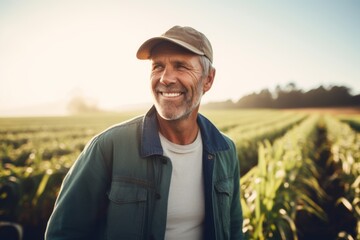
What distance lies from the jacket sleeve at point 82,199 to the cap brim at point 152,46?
2.34 ft

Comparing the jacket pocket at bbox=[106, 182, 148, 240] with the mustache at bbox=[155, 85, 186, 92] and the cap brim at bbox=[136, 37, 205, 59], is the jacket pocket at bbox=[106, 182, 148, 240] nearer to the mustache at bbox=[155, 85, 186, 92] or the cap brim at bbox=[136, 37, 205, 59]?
the mustache at bbox=[155, 85, 186, 92]

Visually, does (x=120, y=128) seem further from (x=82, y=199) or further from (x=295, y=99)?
(x=295, y=99)

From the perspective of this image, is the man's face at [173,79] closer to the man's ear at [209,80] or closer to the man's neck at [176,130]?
the man's neck at [176,130]

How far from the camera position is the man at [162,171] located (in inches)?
52.4

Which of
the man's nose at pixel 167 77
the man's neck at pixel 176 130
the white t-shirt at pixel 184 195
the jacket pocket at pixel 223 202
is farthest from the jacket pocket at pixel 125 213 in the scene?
the man's nose at pixel 167 77

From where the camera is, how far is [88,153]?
136 centimetres

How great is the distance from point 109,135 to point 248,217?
1943 mm

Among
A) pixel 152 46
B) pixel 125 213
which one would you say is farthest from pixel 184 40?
pixel 125 213

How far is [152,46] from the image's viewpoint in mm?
1650

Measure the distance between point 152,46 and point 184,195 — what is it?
1.08m

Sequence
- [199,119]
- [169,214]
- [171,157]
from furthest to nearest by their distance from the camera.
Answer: [199,119]
[171,157]
[169,214]

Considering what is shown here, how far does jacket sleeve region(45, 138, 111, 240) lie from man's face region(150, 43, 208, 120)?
0.53 metres

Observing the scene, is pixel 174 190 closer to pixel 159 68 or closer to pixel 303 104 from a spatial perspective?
pixel 159 68

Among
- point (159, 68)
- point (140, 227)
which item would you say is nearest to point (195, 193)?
point (140, 227)
